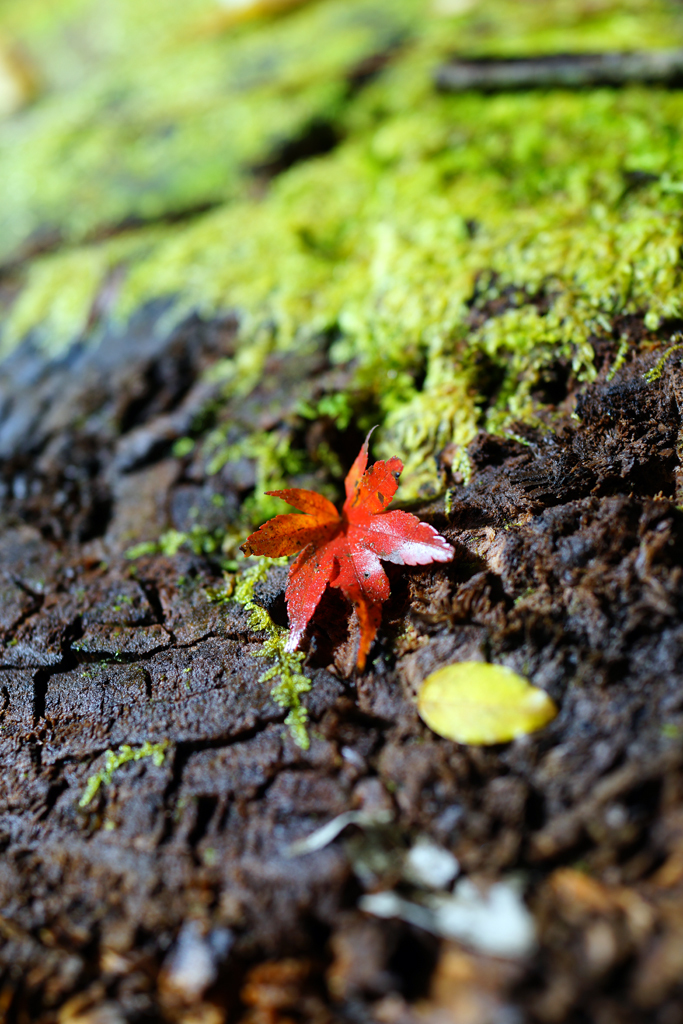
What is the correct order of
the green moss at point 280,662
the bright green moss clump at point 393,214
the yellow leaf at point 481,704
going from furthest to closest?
1. the bright green moss clump at point 393,214
2. the green moss at point 280,662
3. the yellow leaf at point 481,704

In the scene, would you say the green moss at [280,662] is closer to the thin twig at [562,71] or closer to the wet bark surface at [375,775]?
the wet bark surface at [375,775]

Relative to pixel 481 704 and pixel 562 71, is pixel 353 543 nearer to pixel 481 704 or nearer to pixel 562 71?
pixel 481 704

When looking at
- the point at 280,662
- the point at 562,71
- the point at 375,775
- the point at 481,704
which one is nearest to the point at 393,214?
the point at 562,71

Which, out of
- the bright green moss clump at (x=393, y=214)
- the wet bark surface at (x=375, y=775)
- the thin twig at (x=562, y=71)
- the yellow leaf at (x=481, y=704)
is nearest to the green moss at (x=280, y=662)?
the wet bark surface at (x=375, y=775)

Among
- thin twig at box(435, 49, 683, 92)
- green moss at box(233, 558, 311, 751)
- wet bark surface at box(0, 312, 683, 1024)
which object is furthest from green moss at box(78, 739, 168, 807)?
thin twig at box(435, 49, 683, 92)

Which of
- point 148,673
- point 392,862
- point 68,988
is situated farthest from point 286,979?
point 148,673

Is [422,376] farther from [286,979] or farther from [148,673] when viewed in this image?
[286,979]
